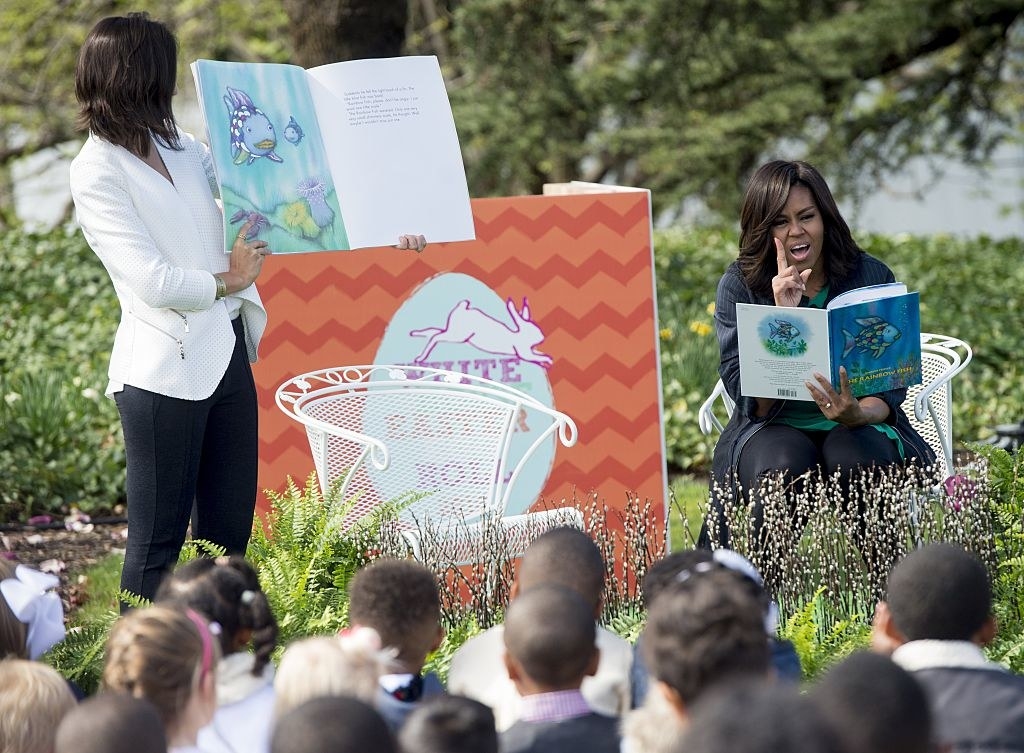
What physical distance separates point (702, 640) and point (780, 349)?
1931 millimetres

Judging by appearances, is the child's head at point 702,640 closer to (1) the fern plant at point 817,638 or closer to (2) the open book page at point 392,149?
(1) the fern plant at point 817,638

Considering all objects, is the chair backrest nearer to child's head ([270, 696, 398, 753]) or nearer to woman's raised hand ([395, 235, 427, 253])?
woman's raised hand ([395, 235, 427, 253])

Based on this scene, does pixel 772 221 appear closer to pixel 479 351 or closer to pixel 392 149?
pixel 479 351

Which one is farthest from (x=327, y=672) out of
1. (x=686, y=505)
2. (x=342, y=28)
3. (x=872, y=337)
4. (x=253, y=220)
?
(x=342, y=28)

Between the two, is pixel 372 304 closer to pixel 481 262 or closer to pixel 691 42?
pixel 481 262

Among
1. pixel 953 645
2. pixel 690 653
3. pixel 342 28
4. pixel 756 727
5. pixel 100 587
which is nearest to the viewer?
pixel 756 727

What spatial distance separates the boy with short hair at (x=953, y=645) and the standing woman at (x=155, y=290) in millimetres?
1860

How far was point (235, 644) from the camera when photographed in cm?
289

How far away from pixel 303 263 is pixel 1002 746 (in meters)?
3.12

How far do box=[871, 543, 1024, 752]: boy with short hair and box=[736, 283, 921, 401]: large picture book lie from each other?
130cm

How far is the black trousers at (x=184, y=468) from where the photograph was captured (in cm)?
362

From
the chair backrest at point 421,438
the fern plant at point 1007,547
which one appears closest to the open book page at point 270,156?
the chair backrest at point 421,438

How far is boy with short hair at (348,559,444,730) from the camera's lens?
2.83m

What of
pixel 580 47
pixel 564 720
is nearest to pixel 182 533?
pixel 564 720
